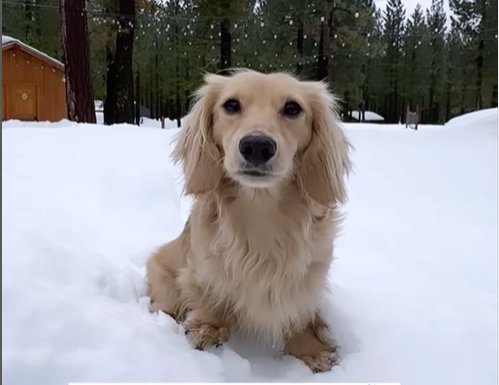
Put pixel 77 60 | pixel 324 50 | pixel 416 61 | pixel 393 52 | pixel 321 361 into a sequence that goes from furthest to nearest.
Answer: pixel 416 61 → pixel 393 52 → pixel 324 50 → pixel 77 60 → pixel 321 361

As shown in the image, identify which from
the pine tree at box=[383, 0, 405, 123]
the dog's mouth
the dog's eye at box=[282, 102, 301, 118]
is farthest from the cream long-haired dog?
the pine tree at box=[383, 0, 405, 123]

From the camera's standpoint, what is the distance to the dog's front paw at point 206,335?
4.58 feet

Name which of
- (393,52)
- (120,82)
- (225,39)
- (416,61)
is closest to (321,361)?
(225,39)

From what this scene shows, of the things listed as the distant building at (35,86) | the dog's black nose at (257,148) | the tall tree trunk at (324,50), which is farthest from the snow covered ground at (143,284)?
the tall tree trunk at (324,50)

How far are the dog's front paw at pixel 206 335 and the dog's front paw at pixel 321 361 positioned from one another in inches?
9.2

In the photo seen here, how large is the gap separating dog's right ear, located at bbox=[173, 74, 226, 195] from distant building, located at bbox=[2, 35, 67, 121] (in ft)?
20.4

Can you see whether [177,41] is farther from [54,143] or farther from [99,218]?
[99,218]

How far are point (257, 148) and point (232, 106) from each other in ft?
0.84

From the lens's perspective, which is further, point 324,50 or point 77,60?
point 324,50

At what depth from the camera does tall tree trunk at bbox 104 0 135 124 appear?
6070 millimetres

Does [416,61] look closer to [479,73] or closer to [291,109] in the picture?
[479,73]

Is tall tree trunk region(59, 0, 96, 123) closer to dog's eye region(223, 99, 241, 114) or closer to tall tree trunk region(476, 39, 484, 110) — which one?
dog's eye region(223, 99, 241, 114)

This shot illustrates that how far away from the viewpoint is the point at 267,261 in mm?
1448

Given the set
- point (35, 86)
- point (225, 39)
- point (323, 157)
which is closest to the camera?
point (323, 157)
